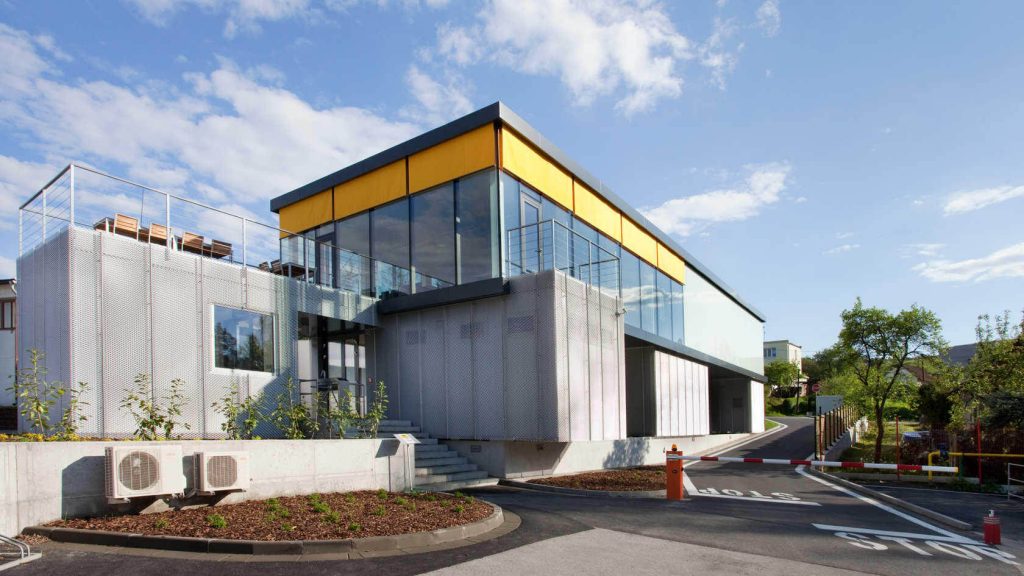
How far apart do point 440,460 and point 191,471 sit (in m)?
6.73

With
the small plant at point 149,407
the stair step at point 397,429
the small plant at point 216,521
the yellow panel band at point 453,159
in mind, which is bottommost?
the stair step at point 397,429

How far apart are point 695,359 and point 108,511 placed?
24469mm

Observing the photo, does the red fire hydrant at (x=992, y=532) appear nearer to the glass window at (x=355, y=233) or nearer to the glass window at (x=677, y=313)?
the glass window at (x=355, y=233)

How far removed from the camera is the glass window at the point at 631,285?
21.8 metres

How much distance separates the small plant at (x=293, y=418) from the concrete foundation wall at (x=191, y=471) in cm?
134

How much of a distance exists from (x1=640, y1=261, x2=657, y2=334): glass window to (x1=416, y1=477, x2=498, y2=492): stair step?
9.88 metres

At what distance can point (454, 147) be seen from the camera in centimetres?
1683

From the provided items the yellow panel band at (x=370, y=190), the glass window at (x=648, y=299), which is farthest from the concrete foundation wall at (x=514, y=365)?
the glass window at (x=648, y=299)

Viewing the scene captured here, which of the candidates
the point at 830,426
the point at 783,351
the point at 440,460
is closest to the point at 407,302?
the point at 440,460

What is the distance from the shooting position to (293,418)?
12.0 metres

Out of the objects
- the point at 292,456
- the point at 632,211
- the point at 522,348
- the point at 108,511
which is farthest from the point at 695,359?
the point at 108,511

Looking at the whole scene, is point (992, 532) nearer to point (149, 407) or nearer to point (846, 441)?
point (149, 407)

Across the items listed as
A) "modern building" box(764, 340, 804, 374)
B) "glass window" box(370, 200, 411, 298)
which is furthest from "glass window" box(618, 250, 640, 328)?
"modern building" box(764, 340, 804, 374)

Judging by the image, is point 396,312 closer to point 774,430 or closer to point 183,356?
point 183,356
